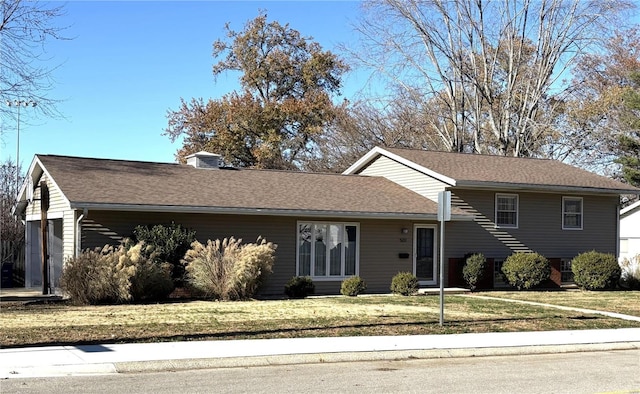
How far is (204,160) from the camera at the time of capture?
2791 centimetres

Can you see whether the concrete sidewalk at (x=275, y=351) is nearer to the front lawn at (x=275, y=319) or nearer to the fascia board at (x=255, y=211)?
the front lawn at (x=275, y=319)

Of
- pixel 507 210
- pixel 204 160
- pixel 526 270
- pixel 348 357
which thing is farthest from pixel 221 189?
pixel 348 357

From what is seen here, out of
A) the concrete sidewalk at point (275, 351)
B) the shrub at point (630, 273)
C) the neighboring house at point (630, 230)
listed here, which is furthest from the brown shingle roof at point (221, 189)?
the neighboring house at point (630, 230)

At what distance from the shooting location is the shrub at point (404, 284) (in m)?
23.9

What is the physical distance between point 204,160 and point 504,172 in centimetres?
1141

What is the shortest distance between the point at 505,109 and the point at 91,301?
2742 cm

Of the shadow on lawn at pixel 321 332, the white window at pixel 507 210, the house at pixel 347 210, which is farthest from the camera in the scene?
the white window at pixel 507 210

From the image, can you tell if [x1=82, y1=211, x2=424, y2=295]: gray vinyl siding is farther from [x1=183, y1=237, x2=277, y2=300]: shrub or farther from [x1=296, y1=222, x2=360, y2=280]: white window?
[x1=183, y1=237, x2=277, y2=300]: shrub

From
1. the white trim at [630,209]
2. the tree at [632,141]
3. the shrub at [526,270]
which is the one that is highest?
the tree at [632,141]

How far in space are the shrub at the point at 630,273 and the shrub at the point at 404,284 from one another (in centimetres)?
912

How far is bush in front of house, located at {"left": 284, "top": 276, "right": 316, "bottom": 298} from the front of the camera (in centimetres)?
2262

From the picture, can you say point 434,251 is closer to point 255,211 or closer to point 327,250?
point 327,250

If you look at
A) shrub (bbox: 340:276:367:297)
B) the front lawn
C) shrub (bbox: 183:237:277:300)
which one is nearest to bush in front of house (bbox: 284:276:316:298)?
shrub (bbox: 340:276:367:297)

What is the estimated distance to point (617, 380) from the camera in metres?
10.4
